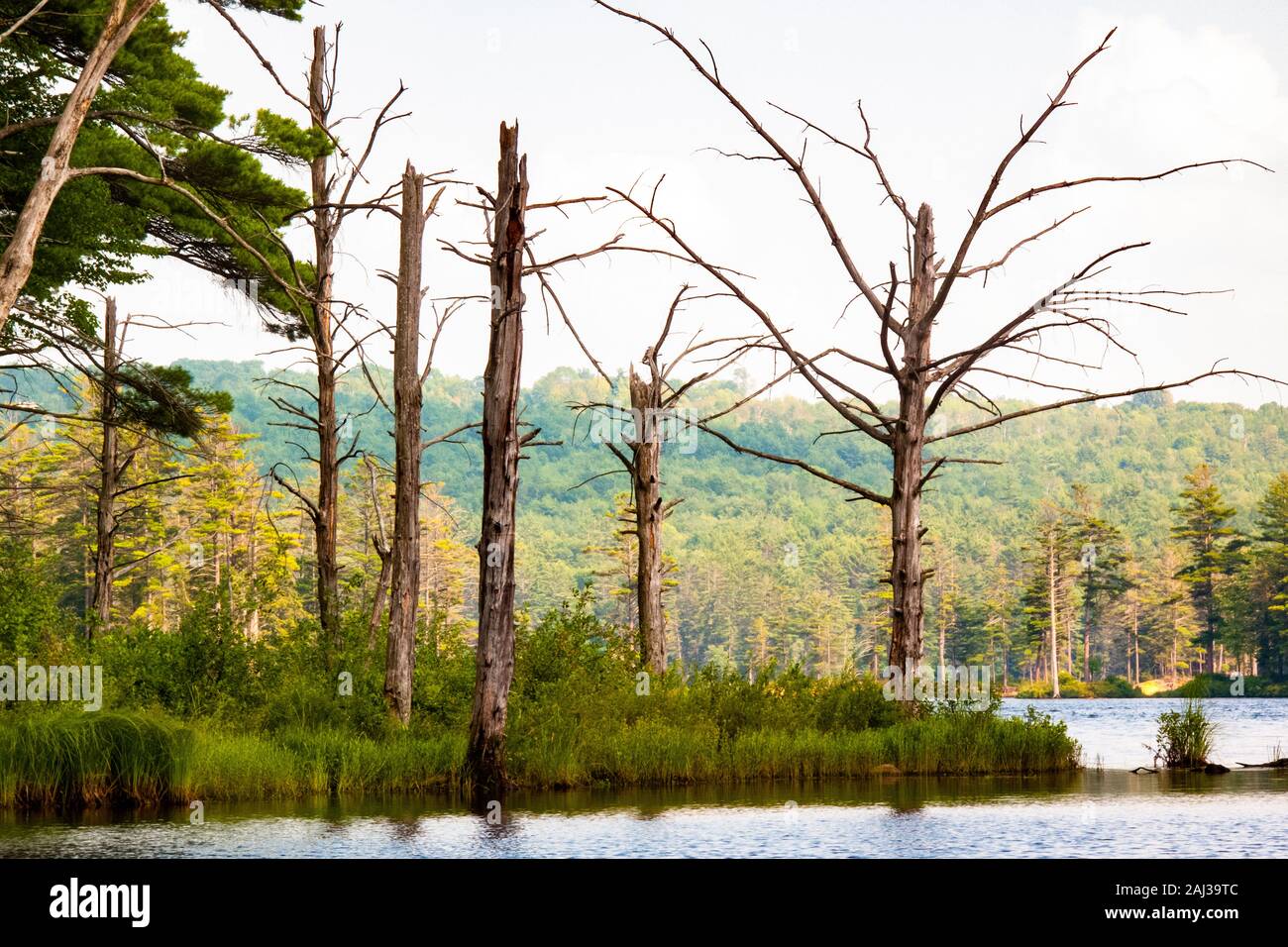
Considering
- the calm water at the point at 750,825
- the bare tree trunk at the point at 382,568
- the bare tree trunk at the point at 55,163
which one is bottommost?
the calm water at the point at 750,825

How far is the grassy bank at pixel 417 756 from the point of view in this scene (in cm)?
1503

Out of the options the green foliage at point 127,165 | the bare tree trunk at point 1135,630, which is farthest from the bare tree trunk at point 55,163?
the bare tree trunk at point 1135,630

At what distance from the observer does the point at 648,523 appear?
24.2 metres

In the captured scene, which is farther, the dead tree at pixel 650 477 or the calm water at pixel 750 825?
the dead tree at pixel 650 477

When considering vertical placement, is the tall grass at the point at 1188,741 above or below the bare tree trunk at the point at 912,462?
below

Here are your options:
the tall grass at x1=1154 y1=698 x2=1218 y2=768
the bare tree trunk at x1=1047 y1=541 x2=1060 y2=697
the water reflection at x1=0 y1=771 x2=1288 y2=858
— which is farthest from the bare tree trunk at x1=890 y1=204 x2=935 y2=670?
the bare tree trunk at x1=1047 y1=541 x2=1060 y2=697

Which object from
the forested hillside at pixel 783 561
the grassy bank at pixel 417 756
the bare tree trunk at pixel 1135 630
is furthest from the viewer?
the bare tree trunk at pixel 1135 630

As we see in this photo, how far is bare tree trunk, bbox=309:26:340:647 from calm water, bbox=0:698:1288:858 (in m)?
8.72

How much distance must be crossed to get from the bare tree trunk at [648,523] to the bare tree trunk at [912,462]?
567cm

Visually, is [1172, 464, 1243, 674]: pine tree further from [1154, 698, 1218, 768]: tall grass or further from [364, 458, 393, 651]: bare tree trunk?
[364, 458, 393, 651]: bare tree trunk

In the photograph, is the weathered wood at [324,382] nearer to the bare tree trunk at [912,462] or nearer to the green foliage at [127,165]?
the green foliage at [127,165]

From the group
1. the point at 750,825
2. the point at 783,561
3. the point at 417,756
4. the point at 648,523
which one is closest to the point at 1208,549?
the point at 783,561

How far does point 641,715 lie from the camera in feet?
63.4

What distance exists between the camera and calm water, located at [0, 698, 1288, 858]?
10.9 m
